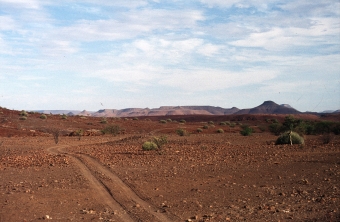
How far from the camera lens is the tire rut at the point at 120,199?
919 cm

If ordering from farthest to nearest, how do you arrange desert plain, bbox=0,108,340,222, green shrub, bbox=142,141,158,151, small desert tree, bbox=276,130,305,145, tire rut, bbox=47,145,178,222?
small desert tree, bbox=276,130,305,145, green shrub, bbox=142,141,158,151, desert plain, bbox=0,108,340,222, tire rut, bbox=47,145,178,222

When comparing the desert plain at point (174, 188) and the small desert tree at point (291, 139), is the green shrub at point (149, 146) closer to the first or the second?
the desert plain at point (174, 188)

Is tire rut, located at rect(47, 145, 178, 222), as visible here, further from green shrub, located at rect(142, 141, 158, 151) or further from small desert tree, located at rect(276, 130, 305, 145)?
small desert tree, located at rect(276, 130, 305, 145)

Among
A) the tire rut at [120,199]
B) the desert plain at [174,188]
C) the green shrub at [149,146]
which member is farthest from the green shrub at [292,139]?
the tire rut at [120,199]

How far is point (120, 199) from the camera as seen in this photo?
10961 mm

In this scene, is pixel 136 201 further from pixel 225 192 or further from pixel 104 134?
pixel 104 134

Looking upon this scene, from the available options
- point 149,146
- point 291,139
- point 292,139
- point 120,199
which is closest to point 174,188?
point 120,199

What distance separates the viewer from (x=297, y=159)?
17.9 m

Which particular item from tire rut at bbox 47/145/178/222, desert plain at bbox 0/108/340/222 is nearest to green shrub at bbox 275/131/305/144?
desert plain at bbox 0/108/340/222

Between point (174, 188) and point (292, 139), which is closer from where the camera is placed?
point (174, 188)

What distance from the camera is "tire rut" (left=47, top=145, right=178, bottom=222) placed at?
919cm

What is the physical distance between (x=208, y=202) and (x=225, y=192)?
1354 millimetres

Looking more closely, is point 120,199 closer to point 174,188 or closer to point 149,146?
point 174,188

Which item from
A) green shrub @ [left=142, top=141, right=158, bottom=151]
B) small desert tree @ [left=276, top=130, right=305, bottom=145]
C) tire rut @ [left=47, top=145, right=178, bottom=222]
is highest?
small desert tree @ [left=276, top=130, right=305, bottom=145]
